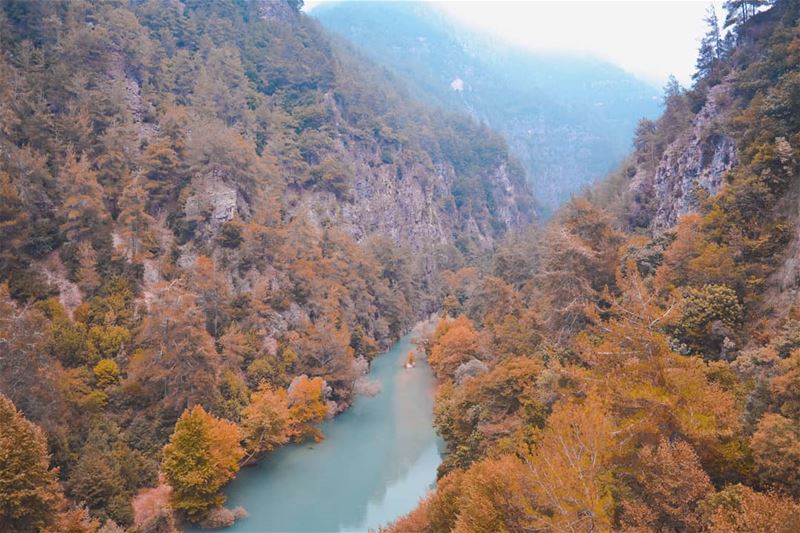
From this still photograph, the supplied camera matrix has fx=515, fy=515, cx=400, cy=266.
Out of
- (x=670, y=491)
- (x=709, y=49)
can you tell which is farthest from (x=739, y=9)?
(x=670, y=491)

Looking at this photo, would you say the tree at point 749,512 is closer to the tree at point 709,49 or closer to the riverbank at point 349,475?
the riverbank at point 349,475

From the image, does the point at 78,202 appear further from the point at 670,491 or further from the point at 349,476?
the point at 670,491

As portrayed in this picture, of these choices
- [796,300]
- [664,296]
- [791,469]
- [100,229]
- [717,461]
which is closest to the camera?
[791,469]

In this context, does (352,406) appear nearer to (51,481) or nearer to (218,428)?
(218,428)

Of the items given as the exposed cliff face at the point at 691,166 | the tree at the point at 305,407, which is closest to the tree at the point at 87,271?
the tree at the point at 305,407

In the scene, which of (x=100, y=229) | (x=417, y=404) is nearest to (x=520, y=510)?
(x=417, y=404)

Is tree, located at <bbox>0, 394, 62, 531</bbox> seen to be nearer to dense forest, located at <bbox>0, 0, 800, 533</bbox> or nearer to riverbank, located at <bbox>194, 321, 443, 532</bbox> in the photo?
dense forest, located at <bbox>0, 0, 800, 533</bbox>
